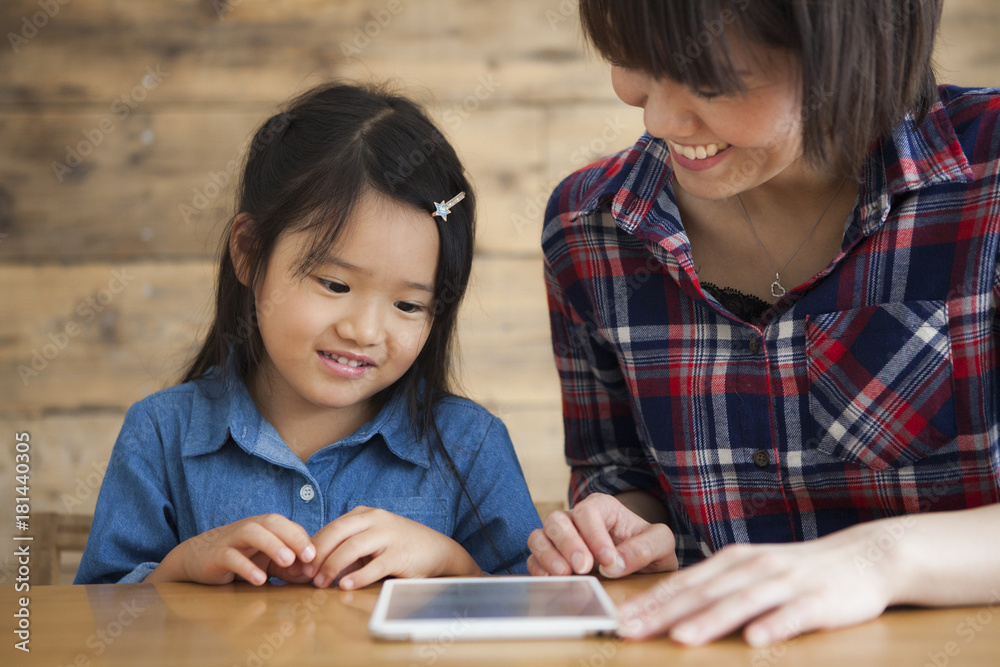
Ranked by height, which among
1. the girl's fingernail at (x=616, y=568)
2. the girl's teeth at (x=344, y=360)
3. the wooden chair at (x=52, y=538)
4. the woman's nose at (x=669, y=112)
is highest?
the woman's nose at (x=669, y=112)

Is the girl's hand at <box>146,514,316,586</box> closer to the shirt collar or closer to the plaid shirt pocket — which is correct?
the shirt collar

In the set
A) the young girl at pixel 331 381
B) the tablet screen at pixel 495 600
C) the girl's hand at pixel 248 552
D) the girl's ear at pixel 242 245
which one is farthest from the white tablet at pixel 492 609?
the girl's ear at pixel 242 245

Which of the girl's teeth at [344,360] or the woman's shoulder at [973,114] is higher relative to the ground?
the woman's shoulder at [973,114]

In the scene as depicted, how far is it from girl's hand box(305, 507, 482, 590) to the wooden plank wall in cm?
113

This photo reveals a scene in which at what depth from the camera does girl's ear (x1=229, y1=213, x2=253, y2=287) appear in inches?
46.1

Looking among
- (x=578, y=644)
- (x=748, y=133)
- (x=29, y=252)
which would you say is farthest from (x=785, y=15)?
(x=29, y=252)

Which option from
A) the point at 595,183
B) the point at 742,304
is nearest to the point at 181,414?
the point at 595,183

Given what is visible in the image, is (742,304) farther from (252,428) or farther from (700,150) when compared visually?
(252,428)

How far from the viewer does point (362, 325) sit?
3.42 feet

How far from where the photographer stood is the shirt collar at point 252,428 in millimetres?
1103

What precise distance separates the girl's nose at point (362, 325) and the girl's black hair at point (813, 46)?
0.42 meters

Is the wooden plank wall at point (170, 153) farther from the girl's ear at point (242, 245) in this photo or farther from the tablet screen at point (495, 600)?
the tablet screen at point (495, 600)

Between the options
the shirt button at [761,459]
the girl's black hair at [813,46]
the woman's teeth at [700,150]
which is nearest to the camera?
the girl's black hair at [813,46]

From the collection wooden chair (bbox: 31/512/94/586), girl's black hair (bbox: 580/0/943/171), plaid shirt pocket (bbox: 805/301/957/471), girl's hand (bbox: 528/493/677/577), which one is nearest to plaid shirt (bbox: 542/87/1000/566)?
plaid shirt pocket (bbox: 805/301/957/471)
